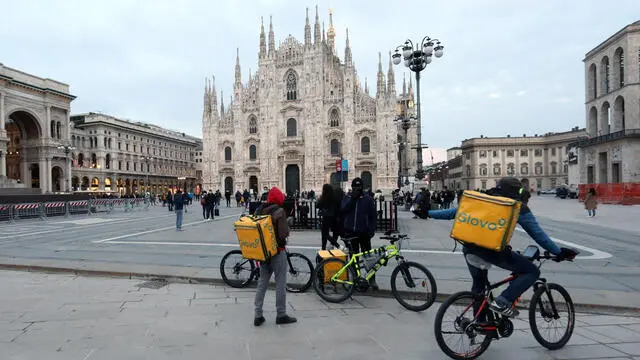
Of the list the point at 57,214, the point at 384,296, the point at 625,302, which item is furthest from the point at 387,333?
the point at 57,214

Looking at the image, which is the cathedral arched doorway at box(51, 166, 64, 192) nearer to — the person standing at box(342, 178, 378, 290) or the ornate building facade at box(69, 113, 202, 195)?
the ornate building facade at box(69, 113, 202, 195)

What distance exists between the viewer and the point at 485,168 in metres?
71.0

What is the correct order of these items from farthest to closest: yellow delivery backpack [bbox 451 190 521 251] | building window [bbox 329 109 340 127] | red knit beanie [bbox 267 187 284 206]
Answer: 1. building window [bbox 329 109 340 127]
2. red knit beanie [bbox 267 187 284 206]
3. yellow delivery backpack [bbox 451 190 521 251]

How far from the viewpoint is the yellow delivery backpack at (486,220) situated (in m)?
3.18

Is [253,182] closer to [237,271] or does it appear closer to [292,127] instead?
[292,127]

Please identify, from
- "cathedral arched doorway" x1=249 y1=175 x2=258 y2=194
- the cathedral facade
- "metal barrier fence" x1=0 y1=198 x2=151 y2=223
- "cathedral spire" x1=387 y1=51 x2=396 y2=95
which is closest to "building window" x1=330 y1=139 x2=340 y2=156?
the cathedral facade

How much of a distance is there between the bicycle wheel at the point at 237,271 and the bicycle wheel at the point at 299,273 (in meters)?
0.61

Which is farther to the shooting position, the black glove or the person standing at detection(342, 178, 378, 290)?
the person standing at detection(342, 178, 378, 290)

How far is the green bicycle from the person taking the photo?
4789mm

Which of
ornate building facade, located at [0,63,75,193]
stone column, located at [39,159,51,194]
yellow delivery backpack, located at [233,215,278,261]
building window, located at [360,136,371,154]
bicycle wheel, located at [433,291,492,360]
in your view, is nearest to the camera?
bicycle wheel, located at [433,291,492,360]

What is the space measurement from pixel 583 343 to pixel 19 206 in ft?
75.2

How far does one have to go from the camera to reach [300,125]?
170ft

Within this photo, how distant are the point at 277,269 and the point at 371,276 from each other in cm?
145

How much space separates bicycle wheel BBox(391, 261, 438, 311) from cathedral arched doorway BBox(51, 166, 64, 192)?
51638 mm
